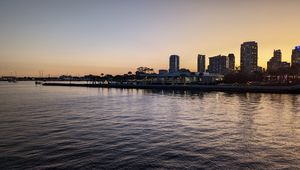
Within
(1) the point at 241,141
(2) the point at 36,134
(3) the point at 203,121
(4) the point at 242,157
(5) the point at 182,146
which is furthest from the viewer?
(3) the point at 203,121

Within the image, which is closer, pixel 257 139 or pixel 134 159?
pixel 134 159

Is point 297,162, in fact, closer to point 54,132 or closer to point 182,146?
point 182,146

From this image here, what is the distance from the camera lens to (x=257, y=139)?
24.3 metres

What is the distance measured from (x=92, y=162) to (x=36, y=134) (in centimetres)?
1190

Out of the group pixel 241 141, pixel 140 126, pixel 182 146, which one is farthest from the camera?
pixel 140 126

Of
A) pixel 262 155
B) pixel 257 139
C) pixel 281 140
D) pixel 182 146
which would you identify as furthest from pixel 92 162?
pixel 281 140

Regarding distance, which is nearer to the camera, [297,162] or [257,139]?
[297,162]

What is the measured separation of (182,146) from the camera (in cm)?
2170

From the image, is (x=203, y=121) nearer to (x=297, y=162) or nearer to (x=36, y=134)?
(x=297, y=162)

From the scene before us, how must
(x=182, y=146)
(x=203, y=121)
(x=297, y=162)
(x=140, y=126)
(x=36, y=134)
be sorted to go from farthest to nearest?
(x=203, y=121) → (x=140, y=126) → (x=36, y=134) → (x=182, y=146) → (x=297, y=162)

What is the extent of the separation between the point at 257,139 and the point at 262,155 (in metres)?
5.62

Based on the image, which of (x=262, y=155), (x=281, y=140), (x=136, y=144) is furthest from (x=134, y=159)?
(x=281, y=140)

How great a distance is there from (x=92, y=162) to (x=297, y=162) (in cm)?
1379

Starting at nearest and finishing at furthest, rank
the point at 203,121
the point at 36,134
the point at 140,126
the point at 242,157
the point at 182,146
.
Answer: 1. the point at 242,157
2. the point at 182,146
3. the point at 36,134
4. the point at 140,126
5. the point at 203,121
